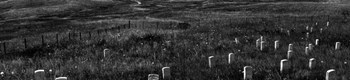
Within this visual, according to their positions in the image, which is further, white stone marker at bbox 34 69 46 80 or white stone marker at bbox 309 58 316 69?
white stone marker at bbox 309 58 316 69

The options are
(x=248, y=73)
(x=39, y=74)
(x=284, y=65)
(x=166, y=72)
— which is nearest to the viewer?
(x=248, y=73)

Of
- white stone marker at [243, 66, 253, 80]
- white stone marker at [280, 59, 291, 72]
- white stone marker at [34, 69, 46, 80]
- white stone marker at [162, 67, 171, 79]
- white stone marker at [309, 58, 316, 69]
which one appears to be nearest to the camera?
white stone marker at [243, 66, 253, 80]

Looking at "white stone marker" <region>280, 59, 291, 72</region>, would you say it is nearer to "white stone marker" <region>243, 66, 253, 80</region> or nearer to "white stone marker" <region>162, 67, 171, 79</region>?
"white stone marker" <region>243, 66, 253, 80</region>

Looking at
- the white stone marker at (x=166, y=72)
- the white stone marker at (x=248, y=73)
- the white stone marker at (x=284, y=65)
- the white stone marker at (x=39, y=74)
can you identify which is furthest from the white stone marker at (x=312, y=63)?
the white stone marker at (x=39, y=74)

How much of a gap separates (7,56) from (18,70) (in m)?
5.93

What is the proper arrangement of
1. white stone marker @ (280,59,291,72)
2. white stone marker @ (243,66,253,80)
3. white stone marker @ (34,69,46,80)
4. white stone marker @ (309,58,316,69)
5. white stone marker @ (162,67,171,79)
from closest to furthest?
1. white stone marker @ (243,66,253,80)
2. white stone marker @ (34,69,46,80)
3. white stone marker @ (162,67,171,79)
4. white stone marker @ (280,59,291,72)
5. white stone marker @ (309,58,316,69)

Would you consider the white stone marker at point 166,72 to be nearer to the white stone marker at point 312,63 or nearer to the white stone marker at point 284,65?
the white stone marker at point 284,65

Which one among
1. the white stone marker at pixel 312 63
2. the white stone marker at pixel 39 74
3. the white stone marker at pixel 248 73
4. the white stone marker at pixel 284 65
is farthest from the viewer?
the white stone marker at pixel 312 63

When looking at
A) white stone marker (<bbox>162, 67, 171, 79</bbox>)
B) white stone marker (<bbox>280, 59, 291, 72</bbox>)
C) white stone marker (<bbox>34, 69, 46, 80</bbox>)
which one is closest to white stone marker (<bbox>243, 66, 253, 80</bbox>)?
white stone marker (<bbox>280, 59, 291, 72</bbox>)

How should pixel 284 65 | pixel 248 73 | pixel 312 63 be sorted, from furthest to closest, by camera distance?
→ 1. pixel 312 63
2. pixel 284 65
3. pixel 248 73

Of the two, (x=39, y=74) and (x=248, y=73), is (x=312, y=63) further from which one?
(x=39, y=74)

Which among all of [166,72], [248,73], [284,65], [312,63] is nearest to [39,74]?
[166,72]

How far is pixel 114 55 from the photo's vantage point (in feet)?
45.3

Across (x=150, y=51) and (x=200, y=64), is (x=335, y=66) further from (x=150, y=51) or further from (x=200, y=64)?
(x=150, y=51)
